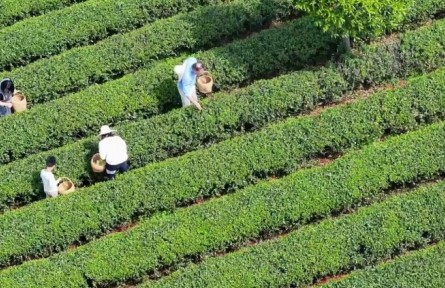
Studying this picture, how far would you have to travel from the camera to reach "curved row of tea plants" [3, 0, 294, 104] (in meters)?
15.5

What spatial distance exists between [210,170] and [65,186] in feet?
9.06

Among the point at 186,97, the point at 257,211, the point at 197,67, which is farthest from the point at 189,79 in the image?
the point at 257,211

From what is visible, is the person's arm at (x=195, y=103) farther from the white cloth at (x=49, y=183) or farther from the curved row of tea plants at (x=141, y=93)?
the white cloth at (x=49, y=183)

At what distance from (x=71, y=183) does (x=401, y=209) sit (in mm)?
6052

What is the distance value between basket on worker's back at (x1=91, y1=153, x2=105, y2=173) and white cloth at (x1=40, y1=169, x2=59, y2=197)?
2.50 ft

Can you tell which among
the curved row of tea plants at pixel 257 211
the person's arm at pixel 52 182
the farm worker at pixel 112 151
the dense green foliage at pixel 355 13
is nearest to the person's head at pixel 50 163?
the person's arm at pixel 52 182

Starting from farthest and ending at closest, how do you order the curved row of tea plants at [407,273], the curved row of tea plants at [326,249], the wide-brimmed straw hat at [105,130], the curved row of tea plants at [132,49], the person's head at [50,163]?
1. the curved row of tea plants at [132,49]
2. the wide-brimmed straw hat at [105,130]
3. the person's head at [50,163]
4. the curved row of tea plants at [326,249]
5. the curved row of tea plants at [407,273]

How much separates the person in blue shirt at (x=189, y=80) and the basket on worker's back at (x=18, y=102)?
341cm

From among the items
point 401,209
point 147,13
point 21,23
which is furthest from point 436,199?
point 21,23

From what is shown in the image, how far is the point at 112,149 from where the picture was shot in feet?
43.8

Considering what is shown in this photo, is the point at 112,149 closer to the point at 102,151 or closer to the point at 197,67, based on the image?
the point at 102,151

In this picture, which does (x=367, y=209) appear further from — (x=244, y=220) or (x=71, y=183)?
(x=71, y=183)

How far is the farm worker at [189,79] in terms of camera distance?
13.7m

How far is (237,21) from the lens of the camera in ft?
52.1
